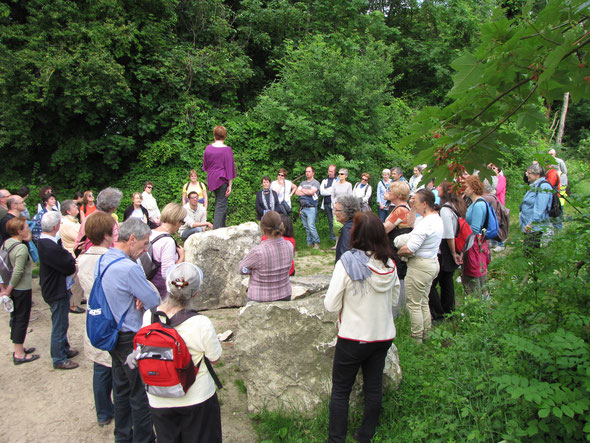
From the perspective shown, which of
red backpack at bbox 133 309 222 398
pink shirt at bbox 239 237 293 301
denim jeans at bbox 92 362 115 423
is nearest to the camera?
red backpack at bbox 133 309 222 398

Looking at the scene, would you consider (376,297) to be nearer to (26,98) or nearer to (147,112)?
(26,98)

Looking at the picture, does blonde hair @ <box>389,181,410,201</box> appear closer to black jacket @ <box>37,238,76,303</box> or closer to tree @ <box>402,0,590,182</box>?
tree @ <box>402,0,590,182</box>

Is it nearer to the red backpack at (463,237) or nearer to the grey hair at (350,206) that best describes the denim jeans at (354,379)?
the grey hair at (350,206)

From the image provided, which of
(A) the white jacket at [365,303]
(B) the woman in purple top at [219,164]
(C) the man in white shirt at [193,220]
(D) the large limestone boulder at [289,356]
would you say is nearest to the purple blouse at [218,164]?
(B) the woman in purple top at [219,164]

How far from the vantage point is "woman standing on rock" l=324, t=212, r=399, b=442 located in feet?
9.33

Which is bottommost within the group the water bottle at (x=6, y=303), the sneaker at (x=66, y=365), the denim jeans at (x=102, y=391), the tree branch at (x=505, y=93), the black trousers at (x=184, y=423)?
the sneaker at (x=66, y=365)

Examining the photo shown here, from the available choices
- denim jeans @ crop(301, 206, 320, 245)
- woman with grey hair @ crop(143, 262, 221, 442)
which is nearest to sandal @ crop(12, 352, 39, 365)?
woman with grey hair @ crop(143, 262, 221, 442)

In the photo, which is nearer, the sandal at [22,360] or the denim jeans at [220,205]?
the sandal at [22,360]

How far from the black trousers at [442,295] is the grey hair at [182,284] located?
365 centimetres

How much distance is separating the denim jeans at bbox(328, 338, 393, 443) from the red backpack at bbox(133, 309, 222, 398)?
114 centimetres

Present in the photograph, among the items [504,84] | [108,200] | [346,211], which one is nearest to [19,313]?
[108,200]

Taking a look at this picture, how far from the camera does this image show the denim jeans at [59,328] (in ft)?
14.8

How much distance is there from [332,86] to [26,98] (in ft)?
26.6

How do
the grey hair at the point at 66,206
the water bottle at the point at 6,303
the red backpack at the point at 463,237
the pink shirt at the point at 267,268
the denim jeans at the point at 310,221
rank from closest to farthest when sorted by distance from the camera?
the pink shirt at the point at 267,268 < the water bottle at the point at 6,303 < the red backpack at the point at 463,237 < the grey hair at the point at 66,206 < the denim jeans at the point at 310,221
